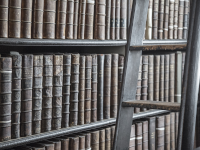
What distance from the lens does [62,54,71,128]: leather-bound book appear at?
1356mm

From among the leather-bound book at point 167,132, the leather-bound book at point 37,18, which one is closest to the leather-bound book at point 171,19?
the leather-bound book at point 167,132

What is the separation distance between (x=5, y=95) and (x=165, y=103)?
60 centimetres

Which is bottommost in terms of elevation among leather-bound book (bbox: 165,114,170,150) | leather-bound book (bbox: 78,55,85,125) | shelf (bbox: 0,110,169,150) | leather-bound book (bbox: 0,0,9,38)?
leather-bound book (bbox: 165,114,170,150)

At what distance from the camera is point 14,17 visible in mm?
1193

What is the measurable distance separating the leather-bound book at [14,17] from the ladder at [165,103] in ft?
A: 1.45

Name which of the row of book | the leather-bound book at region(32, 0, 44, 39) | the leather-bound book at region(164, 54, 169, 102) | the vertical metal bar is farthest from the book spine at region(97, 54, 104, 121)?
the vertical metal bar

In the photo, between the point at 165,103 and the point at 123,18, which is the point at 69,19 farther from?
the point at 165,103

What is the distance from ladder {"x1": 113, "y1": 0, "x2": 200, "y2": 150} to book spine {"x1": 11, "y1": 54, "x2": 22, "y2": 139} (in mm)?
394

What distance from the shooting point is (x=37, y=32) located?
4.13 feet

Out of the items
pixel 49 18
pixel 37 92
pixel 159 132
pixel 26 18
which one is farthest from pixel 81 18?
pixel 159 132

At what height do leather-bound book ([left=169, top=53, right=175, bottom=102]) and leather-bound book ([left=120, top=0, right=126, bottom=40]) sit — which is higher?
leather-bound book ([left=120, top=0, right=126, bottom=40])

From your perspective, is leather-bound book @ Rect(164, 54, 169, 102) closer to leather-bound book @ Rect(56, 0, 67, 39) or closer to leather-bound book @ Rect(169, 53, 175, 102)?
leather-bound book @ Rect(169, 53, 175, 102)

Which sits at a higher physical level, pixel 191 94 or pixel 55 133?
pixel 191 94

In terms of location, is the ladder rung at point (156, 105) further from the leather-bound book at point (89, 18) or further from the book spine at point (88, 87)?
the leather-bound book at point (89, 18)
